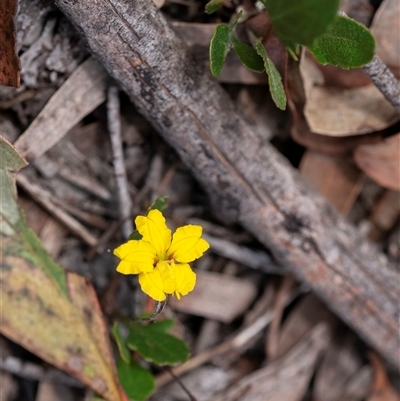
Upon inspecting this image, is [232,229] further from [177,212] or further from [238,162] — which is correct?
[238,162]

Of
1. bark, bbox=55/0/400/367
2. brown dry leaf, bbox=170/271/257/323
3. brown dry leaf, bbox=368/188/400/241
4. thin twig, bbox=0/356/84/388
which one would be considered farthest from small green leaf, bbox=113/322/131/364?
brown dry leaf, bbox=368/188/400/241

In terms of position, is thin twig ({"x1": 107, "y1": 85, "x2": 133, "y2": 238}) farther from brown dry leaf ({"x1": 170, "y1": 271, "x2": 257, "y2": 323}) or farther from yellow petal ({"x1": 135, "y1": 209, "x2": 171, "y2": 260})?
yellow petal ({"x1": 135, "y1": 209, "x2": 171, "y2": 260})

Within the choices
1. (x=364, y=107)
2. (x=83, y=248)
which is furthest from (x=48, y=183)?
(x=364, y=107)

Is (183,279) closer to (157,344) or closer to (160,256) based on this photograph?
(160,256)

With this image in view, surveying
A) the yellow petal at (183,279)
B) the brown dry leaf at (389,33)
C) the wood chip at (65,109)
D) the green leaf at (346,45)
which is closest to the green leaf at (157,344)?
the yellow petal at (183,279)

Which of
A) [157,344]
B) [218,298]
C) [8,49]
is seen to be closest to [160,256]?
[157,344]
